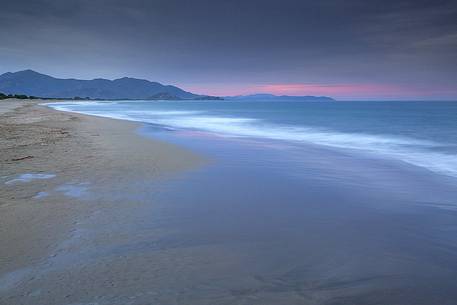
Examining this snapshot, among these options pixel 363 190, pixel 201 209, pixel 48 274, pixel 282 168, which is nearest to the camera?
pixel 48 274

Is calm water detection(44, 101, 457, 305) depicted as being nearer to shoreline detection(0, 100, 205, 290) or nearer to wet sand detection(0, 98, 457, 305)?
wet sand detection(0, 98, 457, 305)

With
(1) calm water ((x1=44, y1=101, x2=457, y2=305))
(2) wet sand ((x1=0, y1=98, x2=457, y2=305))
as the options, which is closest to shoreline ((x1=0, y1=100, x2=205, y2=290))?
(2) wet sand ((x1=0, y1=98, x2=457, y2=305))

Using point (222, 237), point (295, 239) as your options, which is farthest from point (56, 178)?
point (295, 239)

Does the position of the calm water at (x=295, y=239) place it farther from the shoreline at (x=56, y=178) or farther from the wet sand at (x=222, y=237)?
the shoreline at (x=56, y=178)

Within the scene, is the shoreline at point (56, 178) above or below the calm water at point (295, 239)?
below

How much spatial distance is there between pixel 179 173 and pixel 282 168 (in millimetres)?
3186

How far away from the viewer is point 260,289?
12.4 feet

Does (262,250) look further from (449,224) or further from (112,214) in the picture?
(449,224)

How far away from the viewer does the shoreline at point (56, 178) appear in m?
4.88

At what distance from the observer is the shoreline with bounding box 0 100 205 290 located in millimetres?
4879

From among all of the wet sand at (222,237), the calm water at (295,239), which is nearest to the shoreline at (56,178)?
the wet sand at (222,237)

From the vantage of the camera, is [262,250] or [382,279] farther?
[262,250]

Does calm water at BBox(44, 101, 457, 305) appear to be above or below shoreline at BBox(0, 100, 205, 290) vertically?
above

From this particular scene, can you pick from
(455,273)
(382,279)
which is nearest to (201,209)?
(382,279)
